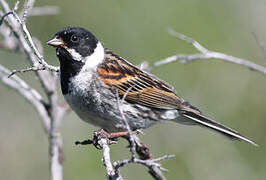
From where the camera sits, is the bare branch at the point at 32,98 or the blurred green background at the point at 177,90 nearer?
the bare branch at the point at 32,98

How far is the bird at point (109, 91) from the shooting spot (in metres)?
4.54

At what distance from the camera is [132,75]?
4.94 meters

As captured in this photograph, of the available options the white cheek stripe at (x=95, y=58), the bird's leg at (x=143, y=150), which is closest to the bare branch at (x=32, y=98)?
the white cheek stripe at (x=95, y=58)

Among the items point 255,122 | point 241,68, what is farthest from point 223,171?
point 241,68

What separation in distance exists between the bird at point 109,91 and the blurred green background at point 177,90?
1112 mm

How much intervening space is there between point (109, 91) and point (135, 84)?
34cm

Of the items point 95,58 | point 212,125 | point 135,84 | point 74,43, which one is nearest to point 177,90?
point 212,125

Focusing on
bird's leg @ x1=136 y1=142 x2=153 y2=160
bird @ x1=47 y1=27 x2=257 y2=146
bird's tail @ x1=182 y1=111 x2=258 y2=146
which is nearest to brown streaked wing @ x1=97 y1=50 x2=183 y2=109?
bird @ x1=47 y1=27 x2=257 y2=146

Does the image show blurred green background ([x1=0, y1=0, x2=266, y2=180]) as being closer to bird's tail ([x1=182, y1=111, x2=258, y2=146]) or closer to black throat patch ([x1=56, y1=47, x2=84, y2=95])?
bird's tail ([x1=182, y1=111, x2=258, y2=146])

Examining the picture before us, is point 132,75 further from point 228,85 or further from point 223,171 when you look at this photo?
point 228,85

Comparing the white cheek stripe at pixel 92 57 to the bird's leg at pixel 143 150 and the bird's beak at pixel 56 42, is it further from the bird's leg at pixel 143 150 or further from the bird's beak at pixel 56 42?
the bird's leg at pixel 143 150

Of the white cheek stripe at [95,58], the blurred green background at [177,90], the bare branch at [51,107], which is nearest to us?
the bare branch at [51,107]

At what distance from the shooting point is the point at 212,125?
5043mm

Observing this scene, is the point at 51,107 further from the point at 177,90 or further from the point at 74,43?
the point at 177,90
